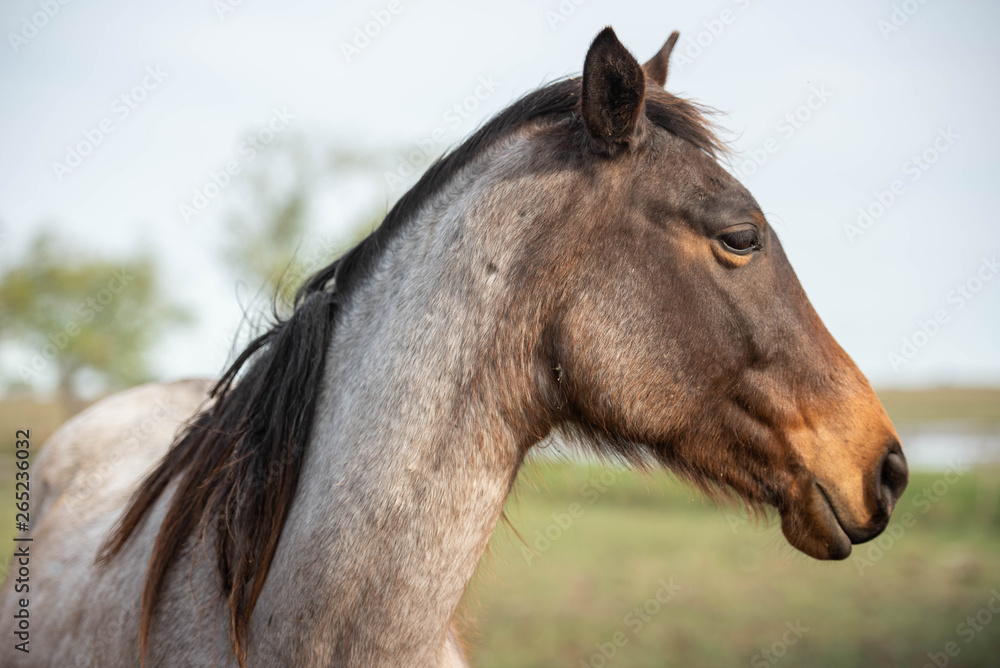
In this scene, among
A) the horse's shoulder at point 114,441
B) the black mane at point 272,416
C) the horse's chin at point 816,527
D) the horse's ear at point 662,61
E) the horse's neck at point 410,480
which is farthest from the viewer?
the horse's shoulder at point 114,441

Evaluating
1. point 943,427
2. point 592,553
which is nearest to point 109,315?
point 592,553

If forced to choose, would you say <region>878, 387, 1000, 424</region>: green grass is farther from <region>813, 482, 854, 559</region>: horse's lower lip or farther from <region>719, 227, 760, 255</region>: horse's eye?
<region>719, 227, 760, 255</region>: horse's eye

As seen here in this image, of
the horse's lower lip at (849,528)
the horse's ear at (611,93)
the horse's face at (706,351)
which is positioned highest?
the horse's ear at (611,93)

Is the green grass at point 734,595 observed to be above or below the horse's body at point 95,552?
below

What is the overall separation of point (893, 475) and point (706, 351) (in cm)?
70

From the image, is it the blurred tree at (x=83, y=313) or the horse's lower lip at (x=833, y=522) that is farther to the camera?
the blurred tree at (x=83, y=313)

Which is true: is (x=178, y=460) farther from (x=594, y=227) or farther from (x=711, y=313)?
(x=711, y=313)

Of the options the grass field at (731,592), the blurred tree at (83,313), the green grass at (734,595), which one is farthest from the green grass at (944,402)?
the blurred tree at (83,313)

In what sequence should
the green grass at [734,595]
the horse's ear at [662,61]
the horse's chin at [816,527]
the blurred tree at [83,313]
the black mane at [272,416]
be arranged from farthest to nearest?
the blurred tree at [83,313]
the green grass at [734,595]
the horse's ear at [662,61]
the black mane at [272,416]
the horse's chin at [816,527]

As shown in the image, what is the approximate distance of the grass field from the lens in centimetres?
571

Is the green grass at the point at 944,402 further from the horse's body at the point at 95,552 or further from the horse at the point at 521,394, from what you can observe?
the horse's body at the point at 95,552

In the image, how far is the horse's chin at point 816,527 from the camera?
1859 mm

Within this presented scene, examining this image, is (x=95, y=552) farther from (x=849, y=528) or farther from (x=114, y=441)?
(x=849, y=528)

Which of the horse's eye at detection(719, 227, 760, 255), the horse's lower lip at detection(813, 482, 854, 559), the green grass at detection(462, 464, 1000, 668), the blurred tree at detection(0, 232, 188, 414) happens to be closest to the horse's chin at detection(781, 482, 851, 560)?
the horse's lower lip at detection(813, 482, 854, 559)
